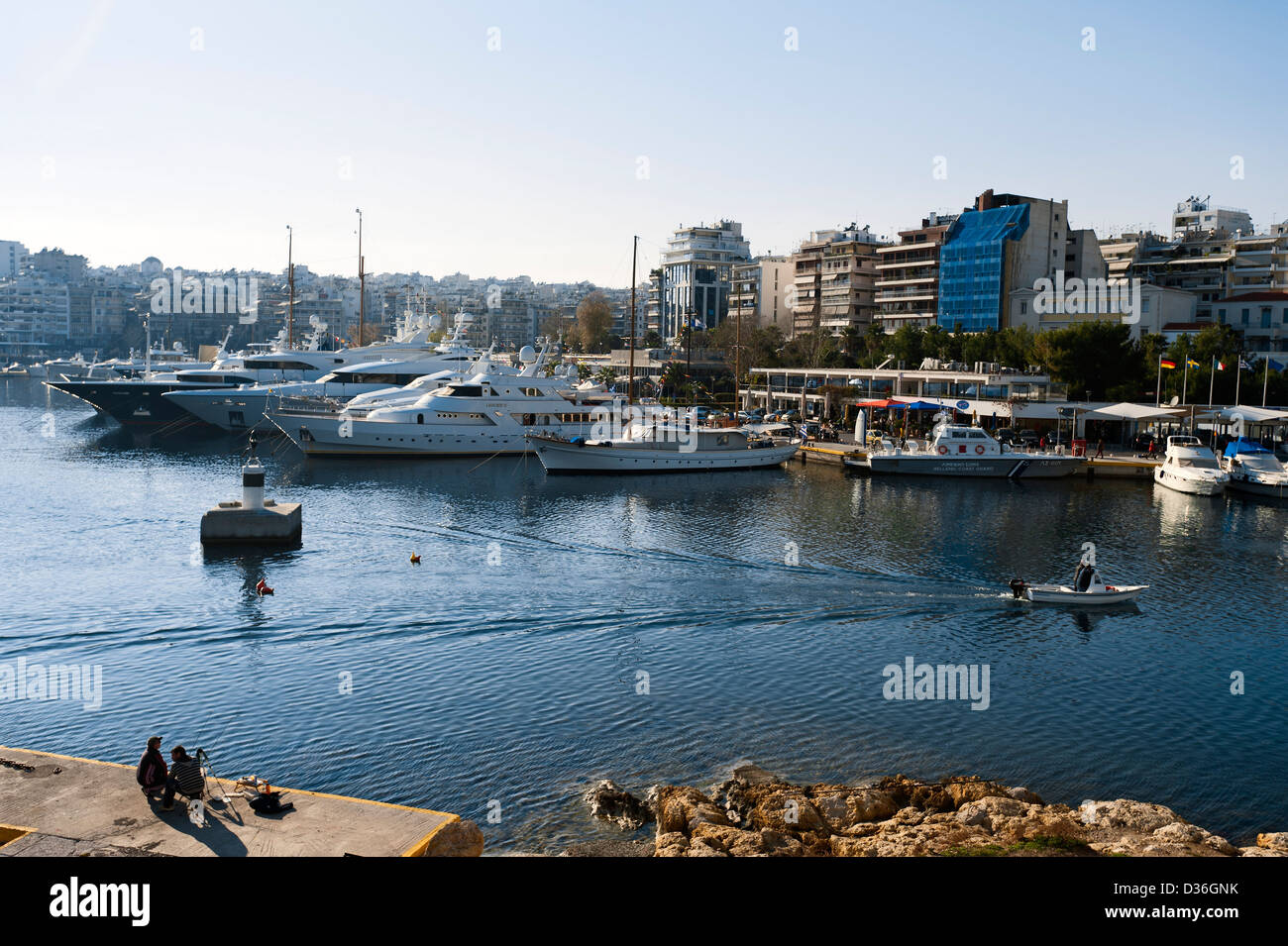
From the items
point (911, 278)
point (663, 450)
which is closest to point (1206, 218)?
point (911, 278)

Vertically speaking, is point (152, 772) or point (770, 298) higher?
point (770, 298)

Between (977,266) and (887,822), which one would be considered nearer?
(887,822)

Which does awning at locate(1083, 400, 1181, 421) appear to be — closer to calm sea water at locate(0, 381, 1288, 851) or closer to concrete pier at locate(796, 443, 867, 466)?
concrete pier at locate(796, 443, 867, 466)

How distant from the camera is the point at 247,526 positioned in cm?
3156

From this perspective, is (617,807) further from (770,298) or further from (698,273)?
(698,273)

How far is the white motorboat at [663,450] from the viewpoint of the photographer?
169ft

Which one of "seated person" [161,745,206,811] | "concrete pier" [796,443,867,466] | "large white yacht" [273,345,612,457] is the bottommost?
"seated person" [161,745,206,811]

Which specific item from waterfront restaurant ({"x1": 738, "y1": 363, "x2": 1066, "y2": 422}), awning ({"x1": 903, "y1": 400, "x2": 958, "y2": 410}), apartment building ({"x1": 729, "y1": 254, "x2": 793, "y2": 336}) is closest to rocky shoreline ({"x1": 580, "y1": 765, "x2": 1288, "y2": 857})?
waterfront restaurant ({"x1": 738, "y1": 363, "x2": 1066, "y2": 422})

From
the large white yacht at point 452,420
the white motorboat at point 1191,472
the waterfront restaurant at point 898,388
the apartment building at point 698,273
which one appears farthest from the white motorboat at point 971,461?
the apartment building at point 698,273

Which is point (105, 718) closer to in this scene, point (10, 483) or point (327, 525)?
point (327, 525)

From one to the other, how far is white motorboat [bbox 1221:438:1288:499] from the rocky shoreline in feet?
121

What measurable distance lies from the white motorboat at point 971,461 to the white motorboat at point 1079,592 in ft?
83.8

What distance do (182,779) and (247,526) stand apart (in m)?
21.0

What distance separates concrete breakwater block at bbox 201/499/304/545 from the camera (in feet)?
103
